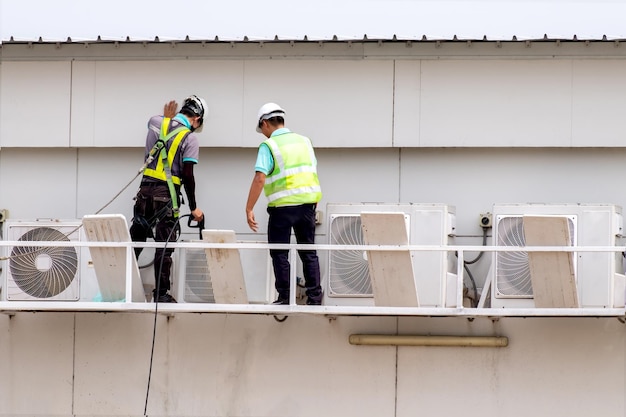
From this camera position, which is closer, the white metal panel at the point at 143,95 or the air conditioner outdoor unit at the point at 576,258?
the air conditioner outdoor unit at the point at 576,258

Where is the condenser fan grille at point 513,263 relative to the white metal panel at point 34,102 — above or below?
below

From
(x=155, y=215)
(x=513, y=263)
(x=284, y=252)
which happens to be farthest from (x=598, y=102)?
(x=155, y=215)

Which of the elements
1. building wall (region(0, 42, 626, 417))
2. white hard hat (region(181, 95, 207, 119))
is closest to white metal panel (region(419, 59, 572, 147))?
building wall (region(0, 42, 626, 417))

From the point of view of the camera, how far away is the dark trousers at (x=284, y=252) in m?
12.0

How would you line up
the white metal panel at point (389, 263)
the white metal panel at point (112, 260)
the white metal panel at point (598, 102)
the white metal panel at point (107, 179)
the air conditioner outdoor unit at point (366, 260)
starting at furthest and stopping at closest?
the white metal panel at point (107, 179) → the white metal panel at point (598, 102) → the air conditioner outdoor unit at point (366, 260) → the white metal panel at point (112, 260) → the white metal panel at point (389, 263)

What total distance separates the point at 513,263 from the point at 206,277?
2833mm

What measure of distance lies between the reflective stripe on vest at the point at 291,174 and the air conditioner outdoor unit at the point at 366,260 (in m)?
0.47

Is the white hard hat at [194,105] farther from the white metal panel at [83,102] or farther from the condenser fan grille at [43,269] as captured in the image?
the condenser fan grille at [43,269]

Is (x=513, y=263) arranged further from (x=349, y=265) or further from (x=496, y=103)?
(x=496, y=103)

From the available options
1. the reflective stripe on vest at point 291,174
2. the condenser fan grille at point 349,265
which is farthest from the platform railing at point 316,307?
the reflective stripe on vest at point 291,174

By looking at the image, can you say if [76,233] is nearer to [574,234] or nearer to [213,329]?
[213,329]

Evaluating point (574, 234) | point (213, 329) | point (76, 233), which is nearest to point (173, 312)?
point (213, 329)

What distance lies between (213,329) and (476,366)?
2.47m

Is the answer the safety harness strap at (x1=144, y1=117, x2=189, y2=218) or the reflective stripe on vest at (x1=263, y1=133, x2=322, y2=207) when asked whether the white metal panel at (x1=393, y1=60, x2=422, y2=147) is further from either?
the safety harness strap at (x1=144, y1=117, x2=189, y2=218)
